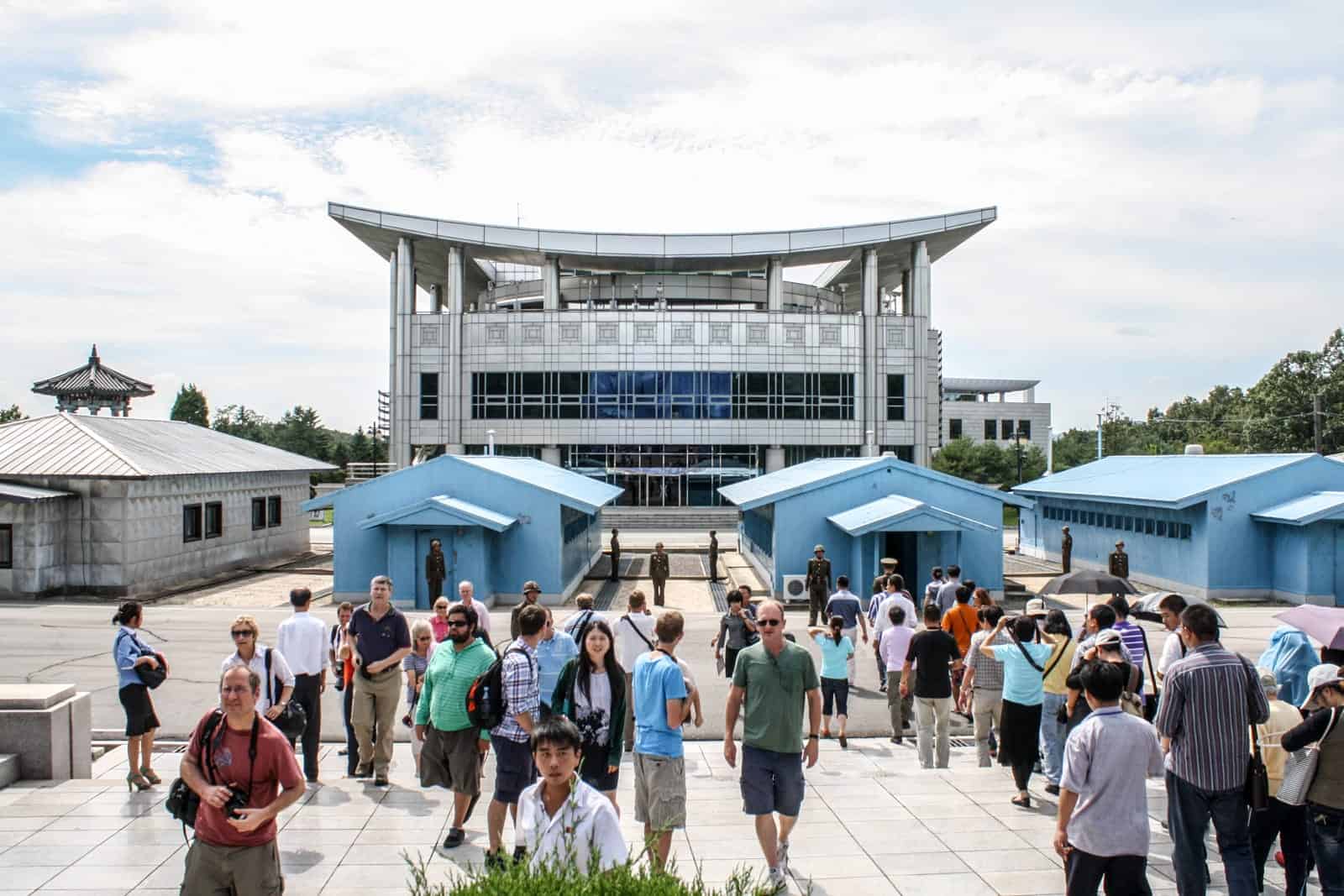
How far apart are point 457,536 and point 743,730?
17.3m

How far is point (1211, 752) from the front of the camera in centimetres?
589

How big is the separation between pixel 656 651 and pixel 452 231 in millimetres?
51571

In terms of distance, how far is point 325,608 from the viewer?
2370 cm

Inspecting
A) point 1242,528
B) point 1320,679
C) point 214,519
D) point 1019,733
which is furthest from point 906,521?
point 214,519

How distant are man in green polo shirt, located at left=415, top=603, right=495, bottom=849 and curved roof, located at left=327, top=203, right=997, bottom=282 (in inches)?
1947

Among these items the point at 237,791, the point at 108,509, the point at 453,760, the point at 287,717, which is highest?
the point at 108,509

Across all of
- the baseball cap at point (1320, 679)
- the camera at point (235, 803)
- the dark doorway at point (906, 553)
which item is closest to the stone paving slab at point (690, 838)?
the camera at point (235, 803)

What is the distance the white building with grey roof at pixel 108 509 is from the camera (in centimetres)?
2438

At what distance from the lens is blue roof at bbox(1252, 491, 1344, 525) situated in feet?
75.2

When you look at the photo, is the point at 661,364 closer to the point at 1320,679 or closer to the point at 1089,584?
the point at 1089,584

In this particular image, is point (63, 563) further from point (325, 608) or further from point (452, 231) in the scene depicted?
point (452, 231)

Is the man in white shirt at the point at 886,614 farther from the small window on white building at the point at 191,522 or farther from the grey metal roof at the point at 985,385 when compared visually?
the grey metal roof at the point at 985,385

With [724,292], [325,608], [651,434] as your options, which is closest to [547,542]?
[325,608]

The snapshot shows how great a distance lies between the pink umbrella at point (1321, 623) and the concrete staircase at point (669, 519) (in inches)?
1688
